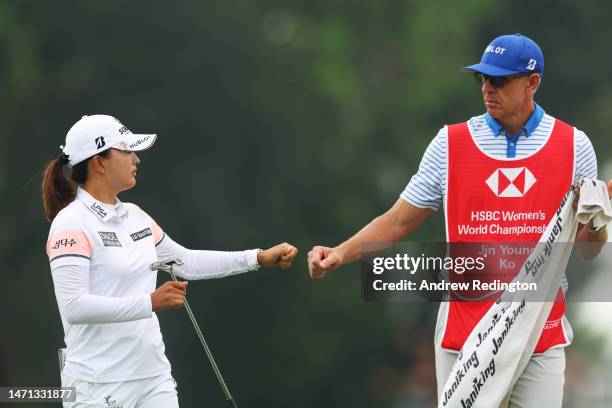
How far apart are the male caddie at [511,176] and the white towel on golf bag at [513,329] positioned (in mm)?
77

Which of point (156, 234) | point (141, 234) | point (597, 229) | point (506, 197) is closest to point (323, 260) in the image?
point (156, 234)

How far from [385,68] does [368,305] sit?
8.31 metres

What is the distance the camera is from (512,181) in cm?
754

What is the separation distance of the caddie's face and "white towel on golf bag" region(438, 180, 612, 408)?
0.50 meters

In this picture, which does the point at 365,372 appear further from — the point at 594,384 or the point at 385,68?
the point at 385,68

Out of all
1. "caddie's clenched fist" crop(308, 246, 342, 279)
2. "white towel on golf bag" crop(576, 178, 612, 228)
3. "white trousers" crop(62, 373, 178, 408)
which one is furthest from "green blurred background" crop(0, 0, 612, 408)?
"white towel on golf bag" crop(576, 178, 612, 228)

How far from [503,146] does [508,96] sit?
25 cm

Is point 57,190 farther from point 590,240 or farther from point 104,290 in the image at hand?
point 590,240

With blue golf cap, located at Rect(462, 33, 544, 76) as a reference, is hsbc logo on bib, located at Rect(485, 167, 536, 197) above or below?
below

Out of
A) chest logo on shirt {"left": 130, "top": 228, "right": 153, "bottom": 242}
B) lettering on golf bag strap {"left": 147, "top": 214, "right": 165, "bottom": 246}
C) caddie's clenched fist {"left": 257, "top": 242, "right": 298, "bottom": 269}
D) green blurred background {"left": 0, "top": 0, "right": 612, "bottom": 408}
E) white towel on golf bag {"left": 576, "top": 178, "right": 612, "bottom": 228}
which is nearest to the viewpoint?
white towel on golf bag {"left": 576, "top": 178, "right": 612, "bottom": 228}

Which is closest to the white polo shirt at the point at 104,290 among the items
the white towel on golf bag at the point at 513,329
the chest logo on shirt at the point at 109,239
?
the chest logo on shirt at the point at 109,239

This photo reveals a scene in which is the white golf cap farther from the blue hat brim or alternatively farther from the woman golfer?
the blue hat brim

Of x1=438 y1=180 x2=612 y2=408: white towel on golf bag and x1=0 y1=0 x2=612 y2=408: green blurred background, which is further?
x1=0 y1=0 x2=612 y2=408: green blurred background

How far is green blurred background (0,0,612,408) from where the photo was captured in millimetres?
32406
